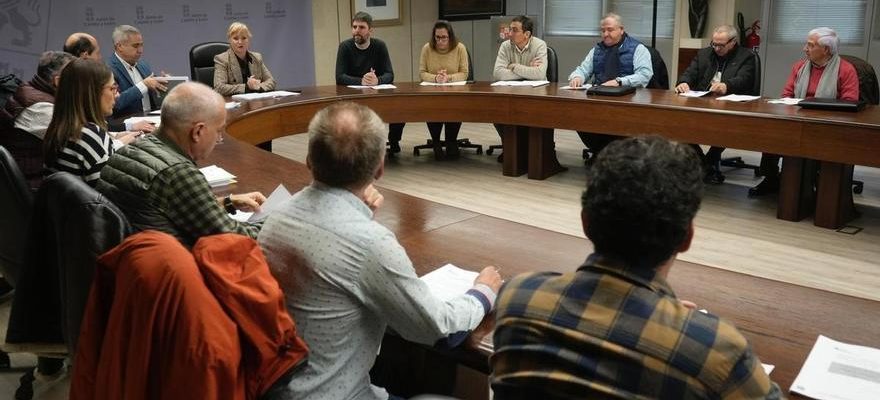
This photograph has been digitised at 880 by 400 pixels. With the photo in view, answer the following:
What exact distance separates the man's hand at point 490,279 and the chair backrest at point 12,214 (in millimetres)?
1457

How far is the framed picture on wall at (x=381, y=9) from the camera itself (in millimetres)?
8180

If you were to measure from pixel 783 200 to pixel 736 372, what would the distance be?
390 centimetres

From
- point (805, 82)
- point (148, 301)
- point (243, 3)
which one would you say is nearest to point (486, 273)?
point (148, 301)

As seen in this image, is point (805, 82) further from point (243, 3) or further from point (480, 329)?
point (243, 3)

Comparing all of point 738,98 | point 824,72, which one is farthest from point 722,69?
point 824,72

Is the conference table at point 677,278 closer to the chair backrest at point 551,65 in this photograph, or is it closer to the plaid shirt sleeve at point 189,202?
the plaid shirt sleeve at point 189,202

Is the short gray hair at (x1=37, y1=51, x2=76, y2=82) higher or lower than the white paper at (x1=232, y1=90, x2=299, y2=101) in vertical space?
higher

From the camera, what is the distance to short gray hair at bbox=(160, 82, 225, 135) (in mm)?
2189

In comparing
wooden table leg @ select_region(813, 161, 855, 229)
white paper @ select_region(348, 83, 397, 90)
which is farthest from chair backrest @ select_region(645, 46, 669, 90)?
white paper @ select_region(348, 83, 397, 90)

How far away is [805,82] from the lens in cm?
499

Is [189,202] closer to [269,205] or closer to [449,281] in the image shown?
[269,205]

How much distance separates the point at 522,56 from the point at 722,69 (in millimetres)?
1494

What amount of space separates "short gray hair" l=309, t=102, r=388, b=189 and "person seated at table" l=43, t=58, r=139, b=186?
4.64ft

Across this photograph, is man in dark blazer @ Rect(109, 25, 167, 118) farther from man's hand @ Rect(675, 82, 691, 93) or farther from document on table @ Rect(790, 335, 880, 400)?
document on table @ Rect(790, 335, 880, 400)
